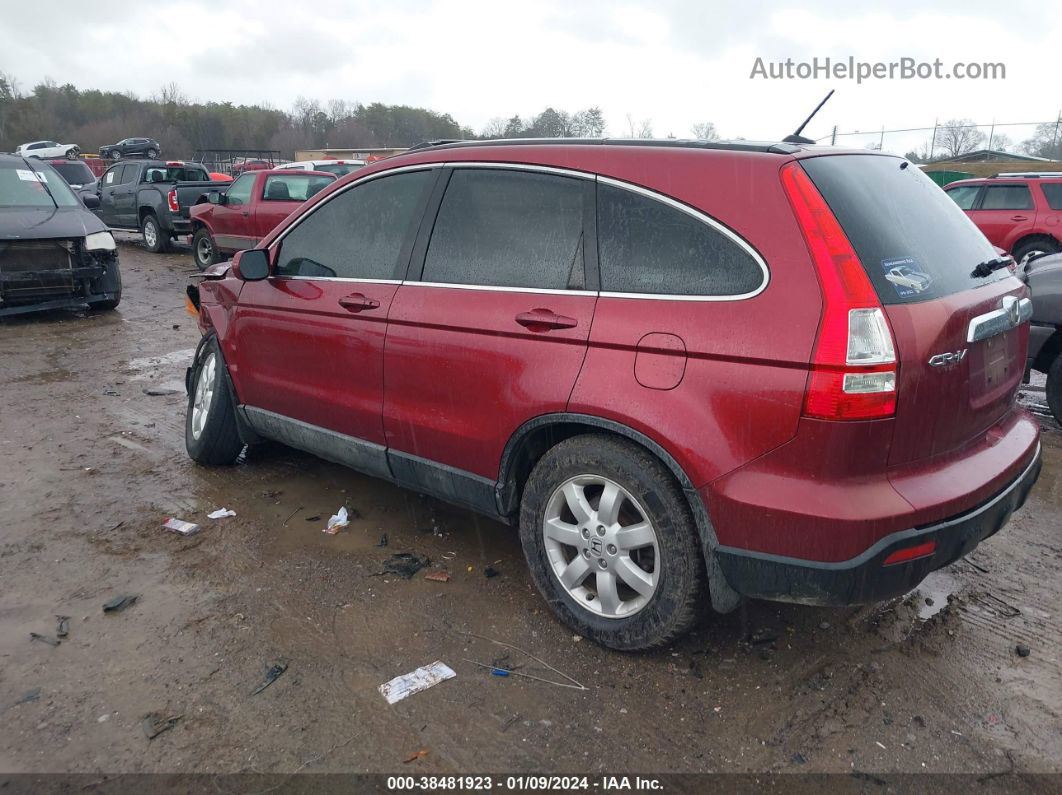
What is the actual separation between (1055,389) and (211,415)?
576cm

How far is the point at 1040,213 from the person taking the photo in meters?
12.3

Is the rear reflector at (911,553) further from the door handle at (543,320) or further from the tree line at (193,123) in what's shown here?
the tree line at (193,123)

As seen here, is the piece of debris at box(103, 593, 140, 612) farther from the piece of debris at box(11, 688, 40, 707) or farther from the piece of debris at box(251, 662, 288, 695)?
the piece of debris at box(251, 662, 288, 695)

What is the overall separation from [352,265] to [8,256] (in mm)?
Result: 7390

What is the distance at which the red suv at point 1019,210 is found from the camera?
1226cm

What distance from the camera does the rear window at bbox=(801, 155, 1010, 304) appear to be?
97.9 inches

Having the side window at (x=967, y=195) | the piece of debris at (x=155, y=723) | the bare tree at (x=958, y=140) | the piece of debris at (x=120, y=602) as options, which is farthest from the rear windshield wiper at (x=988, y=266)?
the bare tree at (x=958, y=140)

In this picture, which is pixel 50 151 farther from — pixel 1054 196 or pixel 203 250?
pixel 1054 196

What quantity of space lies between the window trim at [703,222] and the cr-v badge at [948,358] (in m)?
0.57

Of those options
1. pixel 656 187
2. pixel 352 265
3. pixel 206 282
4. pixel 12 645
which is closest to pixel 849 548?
pixel 656 187

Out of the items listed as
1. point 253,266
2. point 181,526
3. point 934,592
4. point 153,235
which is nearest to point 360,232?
point 253,266

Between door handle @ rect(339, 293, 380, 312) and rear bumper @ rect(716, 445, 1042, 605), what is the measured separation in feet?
6.27

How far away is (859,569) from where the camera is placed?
7.90 feet

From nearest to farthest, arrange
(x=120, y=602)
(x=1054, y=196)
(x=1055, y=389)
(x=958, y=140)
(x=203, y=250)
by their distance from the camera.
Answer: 1. (x=120, y=602)
2. (x=1055, y=389)
3. (x=1054, y=196)
4. (x=203, y=250)
5. (x=958, y=140)
